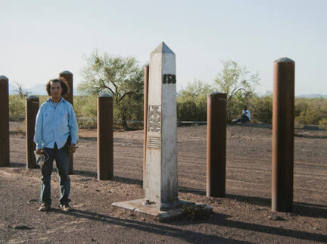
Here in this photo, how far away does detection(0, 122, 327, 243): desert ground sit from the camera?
4.84m

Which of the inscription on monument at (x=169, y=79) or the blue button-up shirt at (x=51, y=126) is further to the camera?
the blue button-up shirt at (x=51, y=126)

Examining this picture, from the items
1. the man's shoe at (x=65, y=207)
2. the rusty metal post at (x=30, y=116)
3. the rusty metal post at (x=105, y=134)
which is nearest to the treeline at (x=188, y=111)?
the rusty metal post at (x=30, y=116)

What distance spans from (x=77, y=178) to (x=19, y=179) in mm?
1143

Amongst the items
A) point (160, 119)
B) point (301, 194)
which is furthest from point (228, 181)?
point (160, 119)

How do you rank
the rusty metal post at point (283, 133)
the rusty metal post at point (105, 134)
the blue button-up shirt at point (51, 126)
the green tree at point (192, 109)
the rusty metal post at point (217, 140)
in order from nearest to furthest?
1. the rusty metal post at point (283, 133)
2. the blue button-up shirt at point (51, 126)
3. the rusty metal post at point (217, 140)
4. the rusty metal post at point (105, 134)
5. the green tree at point (192, 109)

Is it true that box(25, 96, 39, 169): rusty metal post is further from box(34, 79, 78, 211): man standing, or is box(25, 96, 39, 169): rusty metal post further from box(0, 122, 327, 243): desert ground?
box(34, 79, 78, 211): man standing

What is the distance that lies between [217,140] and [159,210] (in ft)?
5.36

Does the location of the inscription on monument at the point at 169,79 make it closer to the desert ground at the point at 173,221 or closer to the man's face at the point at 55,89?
the man's face at the point at 55,89

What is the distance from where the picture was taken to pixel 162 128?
5.59m

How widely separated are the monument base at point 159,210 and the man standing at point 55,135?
917mm

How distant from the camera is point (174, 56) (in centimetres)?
571

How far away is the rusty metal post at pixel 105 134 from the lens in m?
8.24

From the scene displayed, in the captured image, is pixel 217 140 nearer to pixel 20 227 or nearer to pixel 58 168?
pixel 58 168

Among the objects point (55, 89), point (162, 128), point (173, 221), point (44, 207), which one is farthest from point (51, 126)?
point (173, 221)
